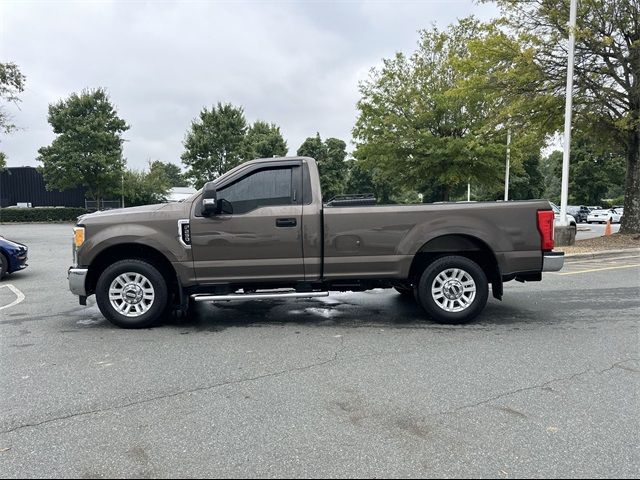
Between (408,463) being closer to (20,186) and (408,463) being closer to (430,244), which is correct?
(430,244)

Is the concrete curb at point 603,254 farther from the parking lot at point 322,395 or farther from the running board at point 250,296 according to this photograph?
the running board at point 250,296

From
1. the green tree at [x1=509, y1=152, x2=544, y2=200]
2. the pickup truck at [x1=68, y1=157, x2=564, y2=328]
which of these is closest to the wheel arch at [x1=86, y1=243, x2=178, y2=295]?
the pickup truck at [x1=68, y1=157, x2=564, y2=328]

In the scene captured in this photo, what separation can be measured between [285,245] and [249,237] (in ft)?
1.47

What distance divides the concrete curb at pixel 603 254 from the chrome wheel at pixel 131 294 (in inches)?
446

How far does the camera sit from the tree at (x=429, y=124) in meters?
19.7

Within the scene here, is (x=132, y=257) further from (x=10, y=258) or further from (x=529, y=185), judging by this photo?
(x=529, y=185)

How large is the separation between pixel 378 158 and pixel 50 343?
17.7 meters

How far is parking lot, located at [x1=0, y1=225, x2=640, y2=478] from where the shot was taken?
283 cm

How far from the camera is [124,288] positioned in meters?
5.79

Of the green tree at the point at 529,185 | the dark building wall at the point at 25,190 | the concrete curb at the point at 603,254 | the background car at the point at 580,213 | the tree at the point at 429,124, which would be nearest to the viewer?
the concrete curb at the point at 603,254

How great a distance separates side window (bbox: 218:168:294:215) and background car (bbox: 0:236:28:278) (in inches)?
262

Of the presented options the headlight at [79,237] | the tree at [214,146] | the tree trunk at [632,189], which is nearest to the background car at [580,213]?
the tree trunk at [632,189]

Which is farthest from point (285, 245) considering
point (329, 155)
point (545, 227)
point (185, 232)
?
point (329, 155)

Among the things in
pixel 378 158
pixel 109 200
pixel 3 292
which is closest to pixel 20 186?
pixel 109 200
